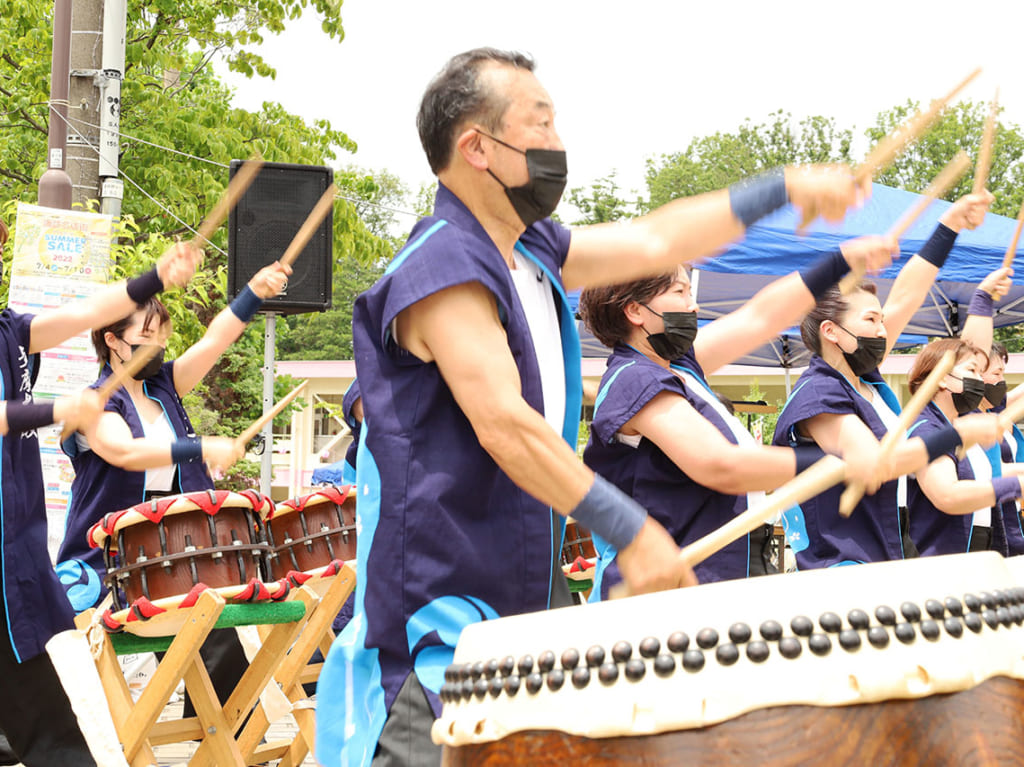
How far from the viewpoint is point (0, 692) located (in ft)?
11.1

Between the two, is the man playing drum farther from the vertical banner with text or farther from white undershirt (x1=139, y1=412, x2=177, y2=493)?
the vertical banner with text

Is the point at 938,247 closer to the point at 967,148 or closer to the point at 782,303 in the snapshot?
the point at 782,303

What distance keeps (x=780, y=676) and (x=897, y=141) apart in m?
1.22

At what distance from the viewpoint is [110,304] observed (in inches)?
138

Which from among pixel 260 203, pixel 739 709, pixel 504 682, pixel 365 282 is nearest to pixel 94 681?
pixel 504 682

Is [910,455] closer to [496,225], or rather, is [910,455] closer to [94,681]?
[496,225]

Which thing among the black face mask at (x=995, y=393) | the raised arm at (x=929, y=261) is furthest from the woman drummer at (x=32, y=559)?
the black face mask at (x=995, y=393)

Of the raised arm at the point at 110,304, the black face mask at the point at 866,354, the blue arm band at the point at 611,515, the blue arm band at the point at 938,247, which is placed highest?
the blue arm band at the point at 938,247

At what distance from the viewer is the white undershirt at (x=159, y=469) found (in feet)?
14.0

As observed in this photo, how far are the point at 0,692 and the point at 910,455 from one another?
2.56 m

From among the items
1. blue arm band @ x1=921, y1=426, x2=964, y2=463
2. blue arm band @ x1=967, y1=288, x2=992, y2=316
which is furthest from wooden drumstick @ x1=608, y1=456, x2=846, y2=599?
blue arm band @ x1=967, y1=288, x2=992, y2=316

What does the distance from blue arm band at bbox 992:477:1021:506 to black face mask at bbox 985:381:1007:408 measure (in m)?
1.11

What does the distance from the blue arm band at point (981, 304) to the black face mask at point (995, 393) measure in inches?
11.9

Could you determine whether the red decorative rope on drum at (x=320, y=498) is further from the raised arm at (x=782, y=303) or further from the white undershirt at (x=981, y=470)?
the white undershirt at (x=981, y=470)
